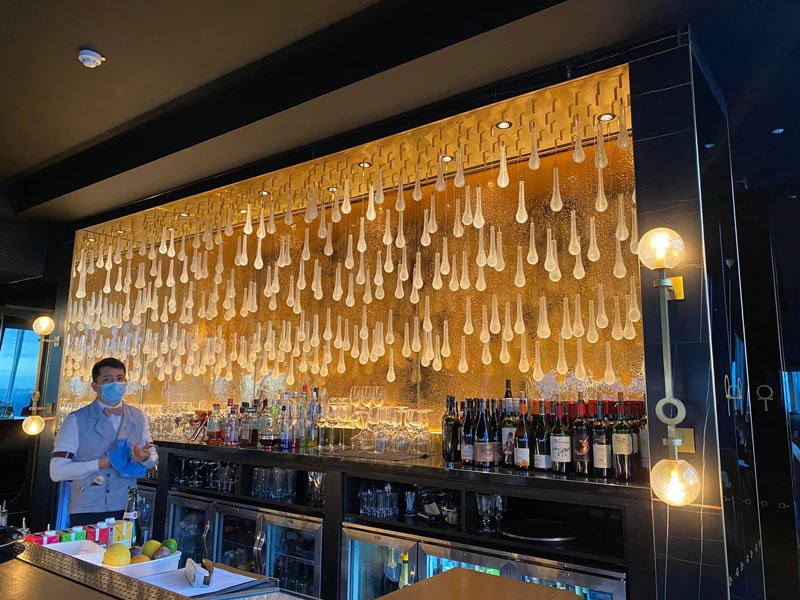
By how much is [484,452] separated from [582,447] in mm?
478

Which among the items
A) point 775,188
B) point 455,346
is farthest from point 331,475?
point 775,188

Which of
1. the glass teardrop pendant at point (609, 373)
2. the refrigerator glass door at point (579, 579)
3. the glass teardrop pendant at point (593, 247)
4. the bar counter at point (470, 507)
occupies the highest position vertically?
the glass teardrop pendant at point (593, 247)

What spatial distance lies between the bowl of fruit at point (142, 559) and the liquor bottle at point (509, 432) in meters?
1.69

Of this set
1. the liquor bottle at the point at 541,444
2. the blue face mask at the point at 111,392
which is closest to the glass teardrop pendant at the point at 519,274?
the liquor bottle at the point at 541,444

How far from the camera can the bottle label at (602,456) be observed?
2520 mm

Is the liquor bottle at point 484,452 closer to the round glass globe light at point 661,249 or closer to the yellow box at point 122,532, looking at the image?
the round glass globe light at point 661,249

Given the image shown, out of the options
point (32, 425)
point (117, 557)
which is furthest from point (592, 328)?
point (32, 425)

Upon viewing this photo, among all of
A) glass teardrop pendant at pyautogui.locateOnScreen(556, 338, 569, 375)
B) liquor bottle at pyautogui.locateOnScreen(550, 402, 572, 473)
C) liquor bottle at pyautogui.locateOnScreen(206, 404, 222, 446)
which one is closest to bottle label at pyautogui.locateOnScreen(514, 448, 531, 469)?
liquor bottle at pyautogui.locateOnScreen(550, 402, 572, 473)

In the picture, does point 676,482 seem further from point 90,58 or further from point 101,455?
point 90,58

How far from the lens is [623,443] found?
2457 millimetres

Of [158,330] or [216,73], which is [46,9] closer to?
[216,73]

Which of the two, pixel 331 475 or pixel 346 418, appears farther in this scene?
pixel 346 418

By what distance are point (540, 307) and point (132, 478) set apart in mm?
2361

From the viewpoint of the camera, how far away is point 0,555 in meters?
1.46
